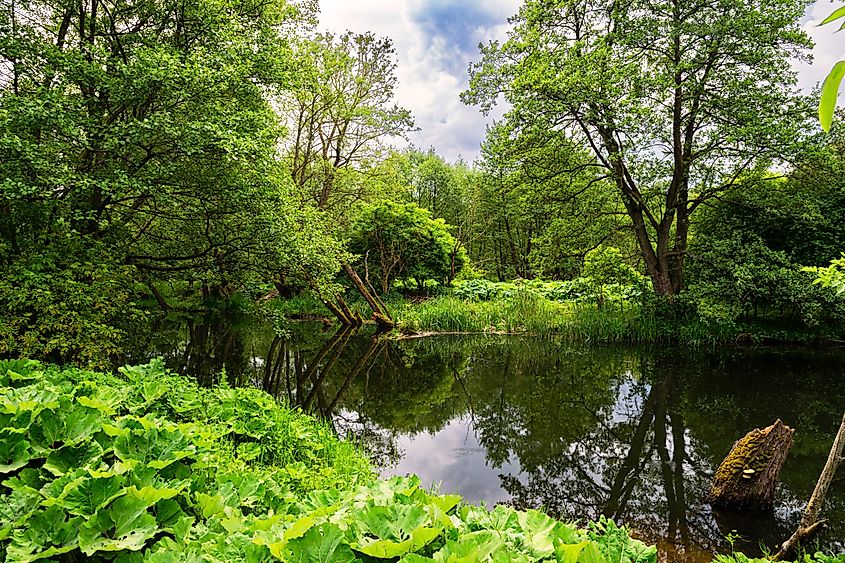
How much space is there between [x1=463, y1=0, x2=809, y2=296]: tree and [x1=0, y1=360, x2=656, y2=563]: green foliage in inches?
455

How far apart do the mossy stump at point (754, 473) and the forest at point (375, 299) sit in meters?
0.09

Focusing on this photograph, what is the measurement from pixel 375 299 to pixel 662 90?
10112 mm

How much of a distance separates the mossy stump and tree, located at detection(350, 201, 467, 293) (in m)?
14.2

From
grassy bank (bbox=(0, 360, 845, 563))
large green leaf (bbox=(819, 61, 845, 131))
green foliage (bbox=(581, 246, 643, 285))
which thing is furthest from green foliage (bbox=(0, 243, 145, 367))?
green foliage (bbox=(581, 246, 643, 285))

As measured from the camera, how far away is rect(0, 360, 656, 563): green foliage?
4.73 ft

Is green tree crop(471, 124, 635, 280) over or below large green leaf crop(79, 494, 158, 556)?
over

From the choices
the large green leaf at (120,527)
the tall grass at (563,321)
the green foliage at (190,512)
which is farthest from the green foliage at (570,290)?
the large green leaf at (120,527)

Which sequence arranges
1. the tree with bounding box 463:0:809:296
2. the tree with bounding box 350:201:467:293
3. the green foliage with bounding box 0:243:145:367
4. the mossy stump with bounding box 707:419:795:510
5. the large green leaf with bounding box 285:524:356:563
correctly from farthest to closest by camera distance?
1. the tree with bounding box 350:201:467:293
2. the tree with bounding box 463:0:809:296
3. the green foliage with bounding box 0:243:145:367
4. the mossy stump with bounding box 707:419:795:510
5. the large green leaf with bounding box 285:524:356:563

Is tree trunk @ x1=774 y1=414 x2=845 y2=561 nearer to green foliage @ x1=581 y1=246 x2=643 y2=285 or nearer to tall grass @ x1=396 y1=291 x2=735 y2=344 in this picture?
tall grass @ x1=396 y1=291 x2=735 y2=344

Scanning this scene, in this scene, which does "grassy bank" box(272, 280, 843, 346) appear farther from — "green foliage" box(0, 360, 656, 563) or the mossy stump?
"green foliage" box(0, 360, 656, 563)

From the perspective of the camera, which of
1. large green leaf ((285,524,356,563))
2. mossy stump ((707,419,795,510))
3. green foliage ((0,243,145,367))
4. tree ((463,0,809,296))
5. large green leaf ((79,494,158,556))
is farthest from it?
tree ((463,0,809,296))

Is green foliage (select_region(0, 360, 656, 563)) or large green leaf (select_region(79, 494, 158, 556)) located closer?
green foliage (select_region(0, 360, 656, 563))

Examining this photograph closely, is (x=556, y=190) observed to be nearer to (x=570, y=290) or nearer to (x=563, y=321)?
(x=563, y=321)

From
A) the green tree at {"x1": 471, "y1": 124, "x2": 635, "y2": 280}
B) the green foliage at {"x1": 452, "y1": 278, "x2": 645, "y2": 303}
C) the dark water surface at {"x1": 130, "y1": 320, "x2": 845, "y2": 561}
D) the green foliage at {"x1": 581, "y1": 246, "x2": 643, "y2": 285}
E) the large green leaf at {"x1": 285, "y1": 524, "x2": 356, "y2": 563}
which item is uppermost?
the green tree at {"x1": 471, "y1": 124, "x2": 635, "y2": 280}
